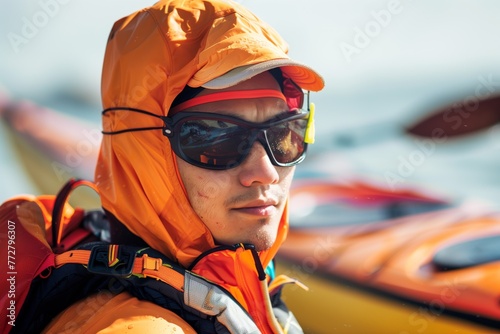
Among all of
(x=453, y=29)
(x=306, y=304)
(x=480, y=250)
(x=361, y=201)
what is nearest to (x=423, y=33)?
(x=453, y=29)

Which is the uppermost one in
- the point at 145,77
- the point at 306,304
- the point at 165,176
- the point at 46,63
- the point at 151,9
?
the point at 151,9

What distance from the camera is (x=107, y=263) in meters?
1.39

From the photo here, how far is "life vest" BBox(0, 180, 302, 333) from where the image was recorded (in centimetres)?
137

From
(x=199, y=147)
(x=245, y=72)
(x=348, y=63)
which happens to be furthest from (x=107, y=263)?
(x=348, y=63)

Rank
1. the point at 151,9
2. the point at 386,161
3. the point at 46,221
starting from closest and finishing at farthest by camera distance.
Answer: the point at 151,9 → the point at 46,221 → the point at 386,161

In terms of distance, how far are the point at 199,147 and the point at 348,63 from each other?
264 cm

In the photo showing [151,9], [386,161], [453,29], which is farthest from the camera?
[453,29]

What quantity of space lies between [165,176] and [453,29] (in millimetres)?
3169

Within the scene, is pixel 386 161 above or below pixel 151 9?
below

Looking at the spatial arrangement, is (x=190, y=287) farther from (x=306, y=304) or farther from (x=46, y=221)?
(x=306, y=304)

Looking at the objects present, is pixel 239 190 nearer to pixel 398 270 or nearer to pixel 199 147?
pixel 199 147

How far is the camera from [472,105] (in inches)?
141

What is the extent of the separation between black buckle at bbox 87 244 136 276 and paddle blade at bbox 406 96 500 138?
276 cm

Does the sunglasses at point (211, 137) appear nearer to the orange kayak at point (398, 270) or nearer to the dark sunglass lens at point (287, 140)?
the dark sunglass lens at point (287, 140)
